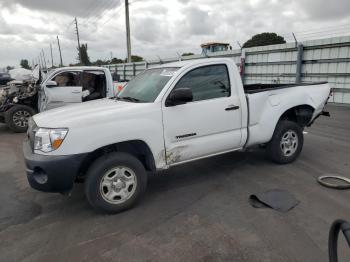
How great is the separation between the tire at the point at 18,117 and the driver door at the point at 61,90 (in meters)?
0.54

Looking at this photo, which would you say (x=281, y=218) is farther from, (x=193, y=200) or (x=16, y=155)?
(x=16, y=155)

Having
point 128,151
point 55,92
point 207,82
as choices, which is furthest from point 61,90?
point 207,82

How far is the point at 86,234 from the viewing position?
129 inches

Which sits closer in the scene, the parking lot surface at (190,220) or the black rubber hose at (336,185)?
the parking lot surface at (190,220)

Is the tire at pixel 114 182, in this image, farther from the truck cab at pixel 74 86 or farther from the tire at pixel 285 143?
the truck cab at pixel 74 86

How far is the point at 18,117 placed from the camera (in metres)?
8.90

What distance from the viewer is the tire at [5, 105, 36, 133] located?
345 inches

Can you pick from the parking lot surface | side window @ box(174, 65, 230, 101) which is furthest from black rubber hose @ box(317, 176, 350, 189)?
side window @ box(174, 65, 230, 101)

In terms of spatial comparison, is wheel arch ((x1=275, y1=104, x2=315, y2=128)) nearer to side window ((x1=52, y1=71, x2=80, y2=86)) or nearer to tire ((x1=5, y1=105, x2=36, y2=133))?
side window ((x1=52, y1=71, x2=80, y2=86))

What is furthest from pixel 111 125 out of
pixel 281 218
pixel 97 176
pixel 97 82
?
pixel 97 82

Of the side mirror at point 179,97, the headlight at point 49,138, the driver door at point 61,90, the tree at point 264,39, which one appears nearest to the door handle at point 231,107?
the side mirror at point 179,97

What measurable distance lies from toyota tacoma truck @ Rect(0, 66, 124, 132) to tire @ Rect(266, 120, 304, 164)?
4.86 meters

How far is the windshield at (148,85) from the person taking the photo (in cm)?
406

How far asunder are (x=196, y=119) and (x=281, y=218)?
1588 millimetres
